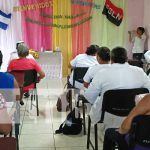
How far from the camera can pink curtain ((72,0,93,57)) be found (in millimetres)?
8055

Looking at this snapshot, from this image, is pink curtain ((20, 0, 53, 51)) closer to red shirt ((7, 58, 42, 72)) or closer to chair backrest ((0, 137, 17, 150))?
red shirt ((7, 58, 42, 72))

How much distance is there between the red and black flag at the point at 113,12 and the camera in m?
8.11

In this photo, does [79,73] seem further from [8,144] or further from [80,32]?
[80,32]

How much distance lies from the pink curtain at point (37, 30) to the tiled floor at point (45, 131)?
264 centimetres

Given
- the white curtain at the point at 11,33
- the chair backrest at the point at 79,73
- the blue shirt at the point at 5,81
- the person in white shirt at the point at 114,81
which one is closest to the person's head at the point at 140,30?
the white curtain at the point at 11,33

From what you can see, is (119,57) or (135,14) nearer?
(119,57)

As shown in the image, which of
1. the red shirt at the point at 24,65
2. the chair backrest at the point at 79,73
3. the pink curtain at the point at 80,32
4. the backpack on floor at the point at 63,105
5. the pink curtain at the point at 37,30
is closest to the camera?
the red shirt at the point at 24,65

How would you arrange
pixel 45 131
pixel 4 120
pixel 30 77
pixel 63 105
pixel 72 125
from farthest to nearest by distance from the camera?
pixel 63 105 < pixel 30 77 < pixel 45 131 < pixel 72 125 < pixel 4 120

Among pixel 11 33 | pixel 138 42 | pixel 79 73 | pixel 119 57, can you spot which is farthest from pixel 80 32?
pixel 119 57

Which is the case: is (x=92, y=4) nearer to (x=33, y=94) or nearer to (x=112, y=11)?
(x=112, y=11)

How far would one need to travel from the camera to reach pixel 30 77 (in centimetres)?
443

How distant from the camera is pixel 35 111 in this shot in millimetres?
4801

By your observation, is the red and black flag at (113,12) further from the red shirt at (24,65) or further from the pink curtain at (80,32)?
the red shirt at (24,65)

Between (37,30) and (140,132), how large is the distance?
6.33 meters
